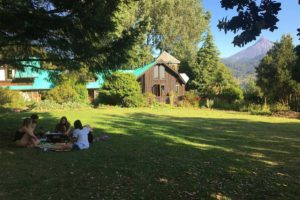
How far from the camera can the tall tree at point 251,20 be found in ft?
12.1

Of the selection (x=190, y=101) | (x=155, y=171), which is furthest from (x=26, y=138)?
(x=190, y=101)

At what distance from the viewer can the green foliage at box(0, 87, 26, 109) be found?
91.2 feet

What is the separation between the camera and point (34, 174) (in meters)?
7.82

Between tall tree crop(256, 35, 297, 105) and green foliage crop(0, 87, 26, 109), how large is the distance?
18.8m

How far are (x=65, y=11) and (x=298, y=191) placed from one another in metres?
7.92

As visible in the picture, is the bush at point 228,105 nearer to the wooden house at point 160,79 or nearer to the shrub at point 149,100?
the shrub at point 149,100

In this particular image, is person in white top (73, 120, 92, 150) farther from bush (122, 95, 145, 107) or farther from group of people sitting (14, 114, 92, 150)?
bush (122, 95, 145, 107)

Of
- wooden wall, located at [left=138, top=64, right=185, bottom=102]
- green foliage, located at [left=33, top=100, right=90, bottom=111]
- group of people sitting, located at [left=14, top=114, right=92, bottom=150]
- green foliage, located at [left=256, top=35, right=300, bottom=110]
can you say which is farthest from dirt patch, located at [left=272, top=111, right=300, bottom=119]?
wooden wall, located at [left=138, top=64, right=185, bottom=102]

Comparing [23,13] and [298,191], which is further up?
[23,13]

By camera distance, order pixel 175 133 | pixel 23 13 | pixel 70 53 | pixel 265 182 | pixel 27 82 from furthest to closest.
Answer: pixel 27 82 < pixel 175 133 < pixel 70 53 < pixel 23 13 < pixel 265 182

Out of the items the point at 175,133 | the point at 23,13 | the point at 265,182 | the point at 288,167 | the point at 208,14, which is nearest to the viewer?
the point at 265,182

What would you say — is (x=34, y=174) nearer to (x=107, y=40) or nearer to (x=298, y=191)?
(x=298, y=191)

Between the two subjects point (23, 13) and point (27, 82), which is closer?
point (23, 13)

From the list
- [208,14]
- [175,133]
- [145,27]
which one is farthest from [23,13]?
[208,14]
